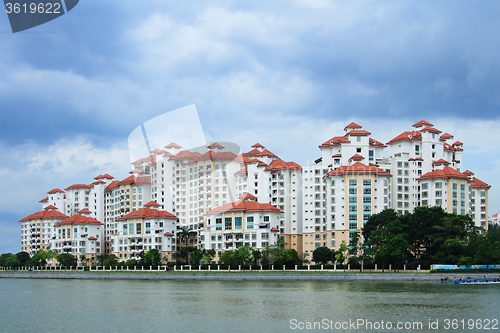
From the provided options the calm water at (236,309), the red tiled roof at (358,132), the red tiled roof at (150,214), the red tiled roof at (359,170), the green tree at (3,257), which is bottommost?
the green tree at (3,257)

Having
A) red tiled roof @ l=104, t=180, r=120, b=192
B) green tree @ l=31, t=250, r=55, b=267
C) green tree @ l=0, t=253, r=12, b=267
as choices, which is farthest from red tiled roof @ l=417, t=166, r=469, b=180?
green tree @ l=0, t=253, r=12, b=267

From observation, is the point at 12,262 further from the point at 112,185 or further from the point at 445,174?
the point at 445,174

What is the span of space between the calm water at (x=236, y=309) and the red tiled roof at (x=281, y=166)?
141 feet

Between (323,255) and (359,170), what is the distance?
12.4 metres

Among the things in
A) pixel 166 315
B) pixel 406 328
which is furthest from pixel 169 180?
pixel 406 328

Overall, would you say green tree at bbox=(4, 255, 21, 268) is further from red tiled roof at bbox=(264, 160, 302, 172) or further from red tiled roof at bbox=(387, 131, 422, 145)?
red tiled roof at bbox=(387, 131, 422, 145)

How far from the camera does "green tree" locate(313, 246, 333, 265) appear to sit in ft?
242

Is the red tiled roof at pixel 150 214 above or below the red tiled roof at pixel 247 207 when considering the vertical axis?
below

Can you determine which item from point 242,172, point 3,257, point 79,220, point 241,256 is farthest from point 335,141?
point 3,257

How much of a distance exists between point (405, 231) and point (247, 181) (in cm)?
3167

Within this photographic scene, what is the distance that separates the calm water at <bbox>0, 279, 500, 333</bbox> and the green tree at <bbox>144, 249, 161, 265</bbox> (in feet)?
121

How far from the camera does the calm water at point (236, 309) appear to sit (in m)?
28.9

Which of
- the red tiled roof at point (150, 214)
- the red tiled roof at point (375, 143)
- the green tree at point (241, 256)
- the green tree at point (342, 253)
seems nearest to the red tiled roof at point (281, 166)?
the red tiled roof at point (375, 143)

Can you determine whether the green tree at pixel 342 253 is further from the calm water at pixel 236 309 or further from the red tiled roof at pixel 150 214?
the red tiled roof at pixel 150 214
